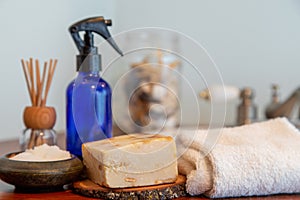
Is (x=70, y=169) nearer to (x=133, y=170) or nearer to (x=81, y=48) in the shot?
A: (x=133, y=170)

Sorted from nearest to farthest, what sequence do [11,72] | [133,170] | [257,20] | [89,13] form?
[133,170]
[11,72]
[89,13]
[257,20]

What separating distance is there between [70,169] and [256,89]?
1232mm

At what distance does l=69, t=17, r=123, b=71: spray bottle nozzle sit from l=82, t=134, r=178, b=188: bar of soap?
13cm

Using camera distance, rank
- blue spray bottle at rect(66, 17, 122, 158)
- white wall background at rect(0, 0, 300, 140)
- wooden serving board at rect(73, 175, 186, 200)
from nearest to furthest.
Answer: wooden serving board at rect(73, 175, 186, 200) → blue spray bottle at rect(66, 17, 122, 158) → white wall background at rect(0, 0, 300, 140)

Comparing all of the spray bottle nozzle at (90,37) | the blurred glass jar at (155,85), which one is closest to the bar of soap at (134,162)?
the spray bottle nozzle at (90,37)

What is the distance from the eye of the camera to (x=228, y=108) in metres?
1.69

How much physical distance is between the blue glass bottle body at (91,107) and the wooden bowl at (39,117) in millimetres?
122

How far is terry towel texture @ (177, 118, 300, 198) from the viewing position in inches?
21.7

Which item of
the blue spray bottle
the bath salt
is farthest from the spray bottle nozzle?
the bath salt

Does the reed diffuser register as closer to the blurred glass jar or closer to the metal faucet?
the blurred glass jar

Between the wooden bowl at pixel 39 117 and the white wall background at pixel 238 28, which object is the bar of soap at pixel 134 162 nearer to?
the wooden bowl at pixel 39 117

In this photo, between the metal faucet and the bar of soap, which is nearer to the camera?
the bar of soap

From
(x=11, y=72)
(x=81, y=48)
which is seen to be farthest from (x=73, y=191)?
(x=11, y=72)

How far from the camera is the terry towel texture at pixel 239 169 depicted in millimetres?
552
